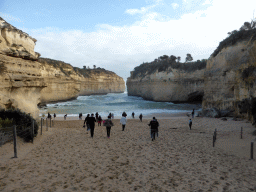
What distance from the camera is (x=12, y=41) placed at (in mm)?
9773

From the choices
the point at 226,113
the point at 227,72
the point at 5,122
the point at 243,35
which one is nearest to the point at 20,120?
the point at 5,122

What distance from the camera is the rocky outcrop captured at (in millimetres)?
9154

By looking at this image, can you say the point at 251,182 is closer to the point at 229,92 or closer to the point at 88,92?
the point at 229,92

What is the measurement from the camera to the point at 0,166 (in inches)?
187

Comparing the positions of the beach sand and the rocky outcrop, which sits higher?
the rocky outcrop

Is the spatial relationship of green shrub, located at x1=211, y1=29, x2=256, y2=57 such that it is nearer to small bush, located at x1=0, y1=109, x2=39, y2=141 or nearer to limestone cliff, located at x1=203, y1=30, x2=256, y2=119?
limestone cliff, located at x1=203, y1=30, x2=256, y2=119

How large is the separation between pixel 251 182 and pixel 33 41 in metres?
13.9

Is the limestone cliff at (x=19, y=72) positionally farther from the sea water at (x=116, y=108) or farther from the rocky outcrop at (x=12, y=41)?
the sea water at (x=116, y=108)

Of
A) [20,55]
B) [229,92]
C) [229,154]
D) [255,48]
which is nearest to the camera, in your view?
[229,154]

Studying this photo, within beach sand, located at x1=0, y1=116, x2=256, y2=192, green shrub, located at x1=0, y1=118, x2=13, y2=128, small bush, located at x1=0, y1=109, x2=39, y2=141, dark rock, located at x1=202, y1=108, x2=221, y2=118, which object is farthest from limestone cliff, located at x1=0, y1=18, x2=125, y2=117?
dark rock, located at x1=202, y1=108, x2=221, y2=118

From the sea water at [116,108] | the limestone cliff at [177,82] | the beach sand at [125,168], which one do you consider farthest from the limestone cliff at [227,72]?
the limestone cliff at [177,82]

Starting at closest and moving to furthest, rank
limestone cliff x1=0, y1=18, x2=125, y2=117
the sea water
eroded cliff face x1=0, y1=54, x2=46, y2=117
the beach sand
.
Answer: the beach sand
eroded cliff face x1=0, y1=54, x2=46, y2=117
limestone cliff x1=0, y1=18, x2=125, y2=117
the sea water

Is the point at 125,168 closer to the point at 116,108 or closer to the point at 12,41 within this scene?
Answer: the point at 12,41

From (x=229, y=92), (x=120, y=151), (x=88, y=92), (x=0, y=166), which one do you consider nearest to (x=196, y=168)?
(x=120, y=151)
